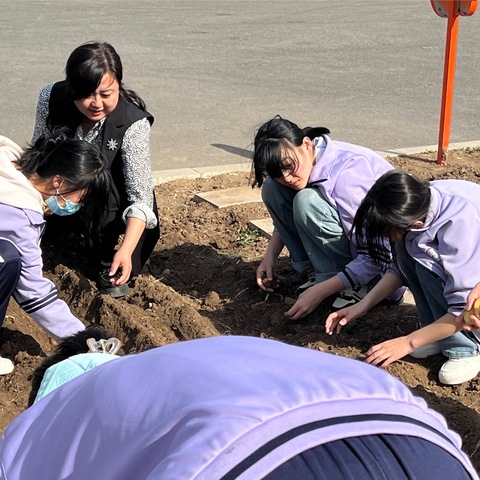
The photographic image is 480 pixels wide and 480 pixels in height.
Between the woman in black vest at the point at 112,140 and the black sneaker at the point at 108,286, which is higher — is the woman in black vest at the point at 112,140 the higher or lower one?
the higher one

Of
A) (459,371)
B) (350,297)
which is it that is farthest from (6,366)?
(459,371)

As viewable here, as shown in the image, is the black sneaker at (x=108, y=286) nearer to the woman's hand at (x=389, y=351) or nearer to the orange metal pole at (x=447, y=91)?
the woman's hand at (x=389, y=351)

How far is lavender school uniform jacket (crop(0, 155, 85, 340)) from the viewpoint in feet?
11.7

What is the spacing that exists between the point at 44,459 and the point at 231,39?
491 inches

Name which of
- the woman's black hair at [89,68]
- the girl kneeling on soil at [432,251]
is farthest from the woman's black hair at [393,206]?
the woman's black hair at [89,68]

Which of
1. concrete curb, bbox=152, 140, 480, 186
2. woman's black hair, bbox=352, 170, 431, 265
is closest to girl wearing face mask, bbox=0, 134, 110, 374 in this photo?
woman's black hair, bbox=352, 170, 431, 265

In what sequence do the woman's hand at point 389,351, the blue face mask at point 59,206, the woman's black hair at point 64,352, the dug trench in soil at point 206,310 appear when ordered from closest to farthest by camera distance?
the woman's black hair at point 64,352
the woman's hand at point 389,351
the dug trench in soil at point 206,310
the blue face mask at point 59,206

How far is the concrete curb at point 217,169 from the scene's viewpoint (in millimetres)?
6441

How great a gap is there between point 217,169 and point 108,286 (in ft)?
7.07

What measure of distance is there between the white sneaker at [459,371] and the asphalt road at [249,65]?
3830 mm

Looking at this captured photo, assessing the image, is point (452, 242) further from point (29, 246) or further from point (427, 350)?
point (29, 246)

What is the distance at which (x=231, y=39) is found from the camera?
13383 mm

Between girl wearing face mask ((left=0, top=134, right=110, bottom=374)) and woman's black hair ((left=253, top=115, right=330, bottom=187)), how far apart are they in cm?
71

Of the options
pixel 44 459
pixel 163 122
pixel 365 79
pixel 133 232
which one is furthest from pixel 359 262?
pixel 365 79
